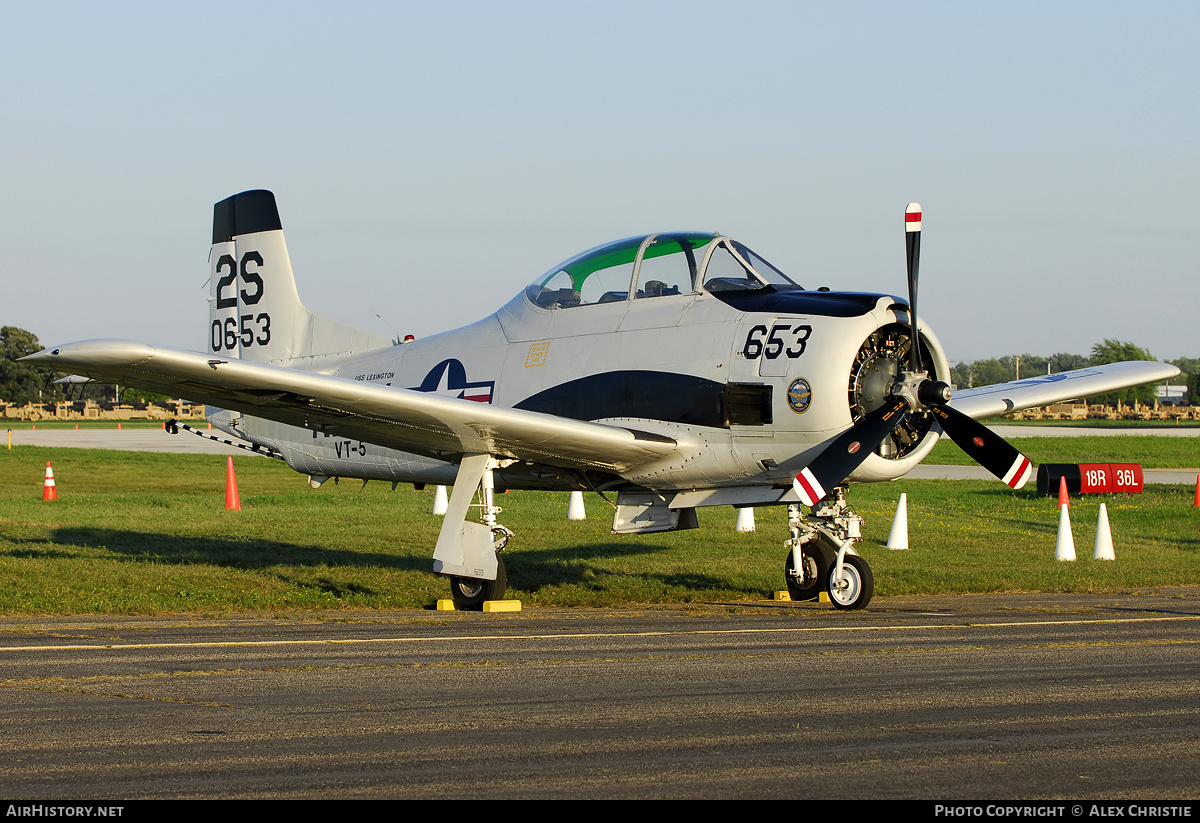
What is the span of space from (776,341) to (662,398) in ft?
4.47

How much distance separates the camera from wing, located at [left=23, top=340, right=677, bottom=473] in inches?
383

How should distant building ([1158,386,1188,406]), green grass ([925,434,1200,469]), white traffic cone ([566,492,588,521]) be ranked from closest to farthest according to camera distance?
white traffic cone ([566,492,588,521]), green grass ([925,434,1200,469]), distant building ([1158,386,1188,406])

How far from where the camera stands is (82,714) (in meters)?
6.11

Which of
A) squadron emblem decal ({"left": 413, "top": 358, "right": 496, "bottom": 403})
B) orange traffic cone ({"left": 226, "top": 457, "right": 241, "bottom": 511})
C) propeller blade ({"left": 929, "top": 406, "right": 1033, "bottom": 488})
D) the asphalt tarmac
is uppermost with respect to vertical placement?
A: squadron emblem decal ({"left": 413, "top": 358, "right": 496, "bottom": 403})

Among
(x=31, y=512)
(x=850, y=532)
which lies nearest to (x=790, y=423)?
(x=850, y=532)

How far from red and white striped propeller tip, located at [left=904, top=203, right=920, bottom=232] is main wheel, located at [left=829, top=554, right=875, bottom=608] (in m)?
3.19

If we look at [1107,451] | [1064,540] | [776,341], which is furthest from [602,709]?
[1107,451]

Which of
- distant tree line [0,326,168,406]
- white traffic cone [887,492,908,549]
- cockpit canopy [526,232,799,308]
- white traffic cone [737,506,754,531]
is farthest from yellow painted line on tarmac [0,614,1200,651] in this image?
distant tree line [0,326,168,406]

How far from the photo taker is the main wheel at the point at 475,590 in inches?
466

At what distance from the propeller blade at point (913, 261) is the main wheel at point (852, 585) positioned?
1.99 meters

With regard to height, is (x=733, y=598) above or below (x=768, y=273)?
below

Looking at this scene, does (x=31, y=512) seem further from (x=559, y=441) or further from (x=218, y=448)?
(x=218, y=448)

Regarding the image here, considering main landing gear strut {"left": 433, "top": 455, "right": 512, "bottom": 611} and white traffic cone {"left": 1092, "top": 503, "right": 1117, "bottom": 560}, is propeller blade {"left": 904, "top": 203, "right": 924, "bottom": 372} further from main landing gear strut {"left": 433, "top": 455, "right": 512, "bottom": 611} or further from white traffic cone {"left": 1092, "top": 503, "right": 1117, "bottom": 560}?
white traffic cone {"left": 1092, "top": 503, "right": 1117, "bottom": 560}
